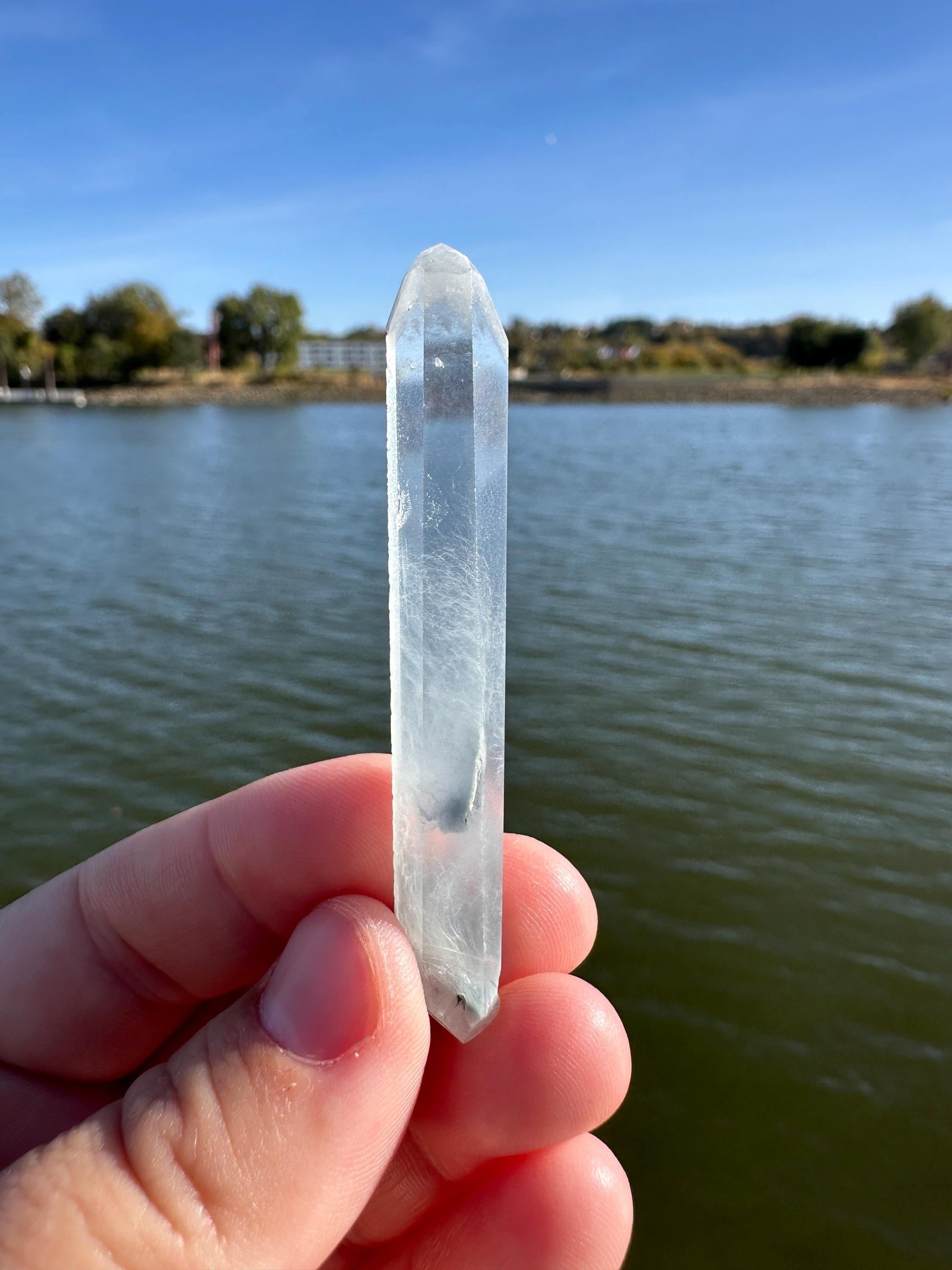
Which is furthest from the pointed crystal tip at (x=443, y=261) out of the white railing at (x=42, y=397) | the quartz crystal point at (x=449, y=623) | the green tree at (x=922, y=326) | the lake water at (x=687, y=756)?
the green tree at (x=922, y=326)

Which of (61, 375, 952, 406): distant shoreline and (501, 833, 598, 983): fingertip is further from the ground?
(61, 375, 952, 406): distant shoreline

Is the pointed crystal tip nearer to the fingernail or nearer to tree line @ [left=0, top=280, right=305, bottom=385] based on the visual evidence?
the fingernail

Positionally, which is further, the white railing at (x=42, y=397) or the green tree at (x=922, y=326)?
the green tree at (x=922, y=326)

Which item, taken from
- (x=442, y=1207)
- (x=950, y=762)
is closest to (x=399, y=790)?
(x=442, y=1207)

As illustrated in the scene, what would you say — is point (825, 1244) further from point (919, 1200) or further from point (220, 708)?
point (220, 708)

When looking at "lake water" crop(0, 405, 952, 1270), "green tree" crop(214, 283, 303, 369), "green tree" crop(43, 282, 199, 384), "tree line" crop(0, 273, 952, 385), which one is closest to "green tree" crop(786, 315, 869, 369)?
"tree line" crop(0, 273, 952, 385)

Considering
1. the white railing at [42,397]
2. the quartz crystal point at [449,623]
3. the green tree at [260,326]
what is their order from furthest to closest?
Result: 1. the green tree at [260,326]
2. the white railing at [42,397]
3. the quartz crystal point at [449,623]

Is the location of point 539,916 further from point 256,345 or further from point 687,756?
point 256,345

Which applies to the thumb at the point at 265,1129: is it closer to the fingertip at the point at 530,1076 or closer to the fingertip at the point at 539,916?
the fingertip at the point at 530,1076
